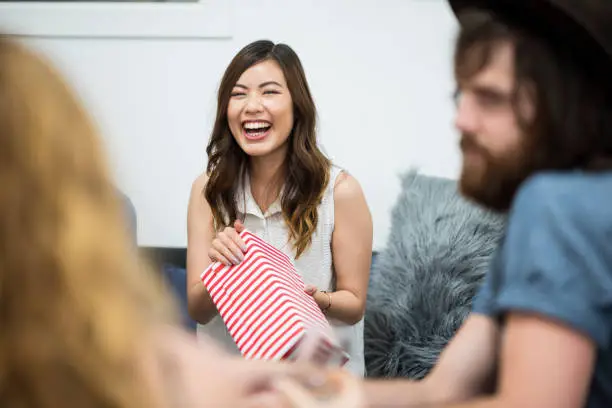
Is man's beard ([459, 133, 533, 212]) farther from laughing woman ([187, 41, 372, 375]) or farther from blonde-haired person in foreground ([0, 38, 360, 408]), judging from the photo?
laughing woman ([187, 41, 372, 375])

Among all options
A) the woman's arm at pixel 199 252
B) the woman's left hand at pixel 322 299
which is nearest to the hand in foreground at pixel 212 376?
the woman's left hand at pixel 322 299

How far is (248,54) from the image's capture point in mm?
1627

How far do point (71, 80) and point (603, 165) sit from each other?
0.56m

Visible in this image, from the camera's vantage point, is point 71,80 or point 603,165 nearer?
point 71,80

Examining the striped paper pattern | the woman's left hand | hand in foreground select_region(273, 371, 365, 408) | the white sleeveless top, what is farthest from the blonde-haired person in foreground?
the white sleeveless top

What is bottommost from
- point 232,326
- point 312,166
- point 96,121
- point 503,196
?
point 232,326

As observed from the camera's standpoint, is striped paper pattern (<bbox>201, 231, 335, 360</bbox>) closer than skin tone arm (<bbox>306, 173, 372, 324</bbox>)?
Yes

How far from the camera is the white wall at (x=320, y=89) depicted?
6.98 feet

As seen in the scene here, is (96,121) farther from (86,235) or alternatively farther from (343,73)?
(343,73)

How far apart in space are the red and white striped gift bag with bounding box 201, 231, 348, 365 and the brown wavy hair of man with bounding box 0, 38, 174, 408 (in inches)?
20.7

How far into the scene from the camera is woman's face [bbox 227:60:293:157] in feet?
5.30

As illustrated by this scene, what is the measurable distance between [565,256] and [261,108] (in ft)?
3.30

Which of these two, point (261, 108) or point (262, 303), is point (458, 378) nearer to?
point (262, 303)

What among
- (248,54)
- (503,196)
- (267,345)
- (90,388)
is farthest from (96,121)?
(248,54)
